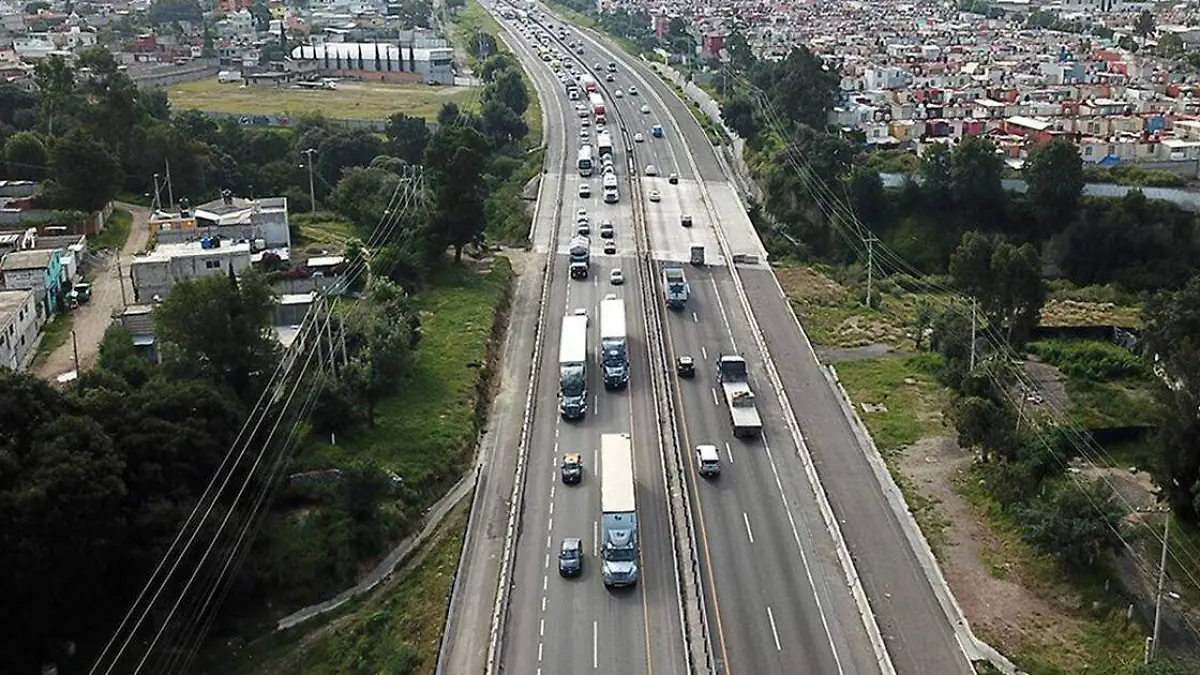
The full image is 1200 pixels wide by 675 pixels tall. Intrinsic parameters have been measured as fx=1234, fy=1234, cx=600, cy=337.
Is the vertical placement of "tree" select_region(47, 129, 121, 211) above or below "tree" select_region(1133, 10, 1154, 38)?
below

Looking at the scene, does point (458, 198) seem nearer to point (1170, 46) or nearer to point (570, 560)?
point (570, 560)

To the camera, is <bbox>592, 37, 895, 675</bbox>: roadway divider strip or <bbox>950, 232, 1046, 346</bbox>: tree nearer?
<bbox>592, 37, 895, 675</bbox>: roadway divider strip

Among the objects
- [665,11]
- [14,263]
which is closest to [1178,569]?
[14,263]

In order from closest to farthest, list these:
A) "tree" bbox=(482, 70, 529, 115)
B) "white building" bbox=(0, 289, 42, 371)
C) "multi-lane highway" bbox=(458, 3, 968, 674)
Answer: "multi-lane highway" bbox=(458, 3, 968, 674) → "white building" bbox=(0, 289, 42, 371) → "tree" bbox=(482, 70, 529, 115)

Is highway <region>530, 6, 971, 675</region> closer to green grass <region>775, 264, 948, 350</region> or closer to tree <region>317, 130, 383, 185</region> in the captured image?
green grass <region>775, 264, 948, 350</region>

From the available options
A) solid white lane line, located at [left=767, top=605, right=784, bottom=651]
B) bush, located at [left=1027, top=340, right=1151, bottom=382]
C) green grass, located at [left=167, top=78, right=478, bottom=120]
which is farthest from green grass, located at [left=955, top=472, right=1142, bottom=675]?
green grass, located at [left=167, top=78, right=478, bottom=120]

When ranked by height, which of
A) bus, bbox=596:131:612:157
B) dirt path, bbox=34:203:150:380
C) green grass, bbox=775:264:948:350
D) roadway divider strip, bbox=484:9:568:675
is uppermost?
bus, bbox=596:131:612:157

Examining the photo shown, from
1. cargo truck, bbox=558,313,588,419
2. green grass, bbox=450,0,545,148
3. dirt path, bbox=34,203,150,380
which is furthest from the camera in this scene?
green grass, bbox=450,0,545,148
